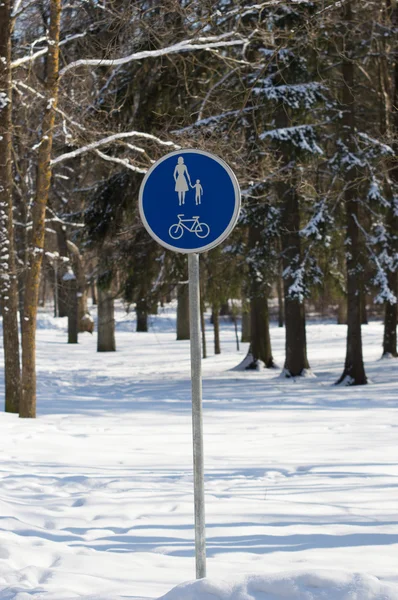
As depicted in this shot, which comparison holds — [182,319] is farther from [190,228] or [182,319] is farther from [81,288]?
[190,228]

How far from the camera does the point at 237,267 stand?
20812 millimetres

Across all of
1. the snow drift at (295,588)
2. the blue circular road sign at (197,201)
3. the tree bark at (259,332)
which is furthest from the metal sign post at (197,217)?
the tree bark at (259,332)

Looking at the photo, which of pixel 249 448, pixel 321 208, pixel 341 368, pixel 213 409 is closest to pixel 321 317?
pixel 341 368

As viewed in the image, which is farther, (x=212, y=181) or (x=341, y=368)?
(x=341, y=368)

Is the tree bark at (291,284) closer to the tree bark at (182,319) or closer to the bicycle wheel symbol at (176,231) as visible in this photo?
the tree bark at (182,319)

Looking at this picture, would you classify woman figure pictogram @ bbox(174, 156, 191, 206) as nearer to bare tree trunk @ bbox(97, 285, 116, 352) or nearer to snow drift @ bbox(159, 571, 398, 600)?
snow drift @ bbox(159, 571, 398, 600)

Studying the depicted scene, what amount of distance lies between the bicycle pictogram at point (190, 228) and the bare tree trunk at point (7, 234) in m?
7.97

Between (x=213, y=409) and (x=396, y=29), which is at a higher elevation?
(x=396, y=29)

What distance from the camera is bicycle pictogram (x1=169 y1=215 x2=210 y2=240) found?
4.51 metres

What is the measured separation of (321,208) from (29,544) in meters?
13.3

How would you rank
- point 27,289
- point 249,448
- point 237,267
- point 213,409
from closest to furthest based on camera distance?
point 249,448 → point 27,289 → point 213,409 → point 237,267

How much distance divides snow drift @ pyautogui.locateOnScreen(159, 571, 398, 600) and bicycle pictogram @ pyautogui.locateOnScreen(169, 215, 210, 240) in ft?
5.98

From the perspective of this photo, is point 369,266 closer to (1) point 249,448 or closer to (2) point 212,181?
(1) point 249,448

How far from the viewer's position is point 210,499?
23.4 feet
